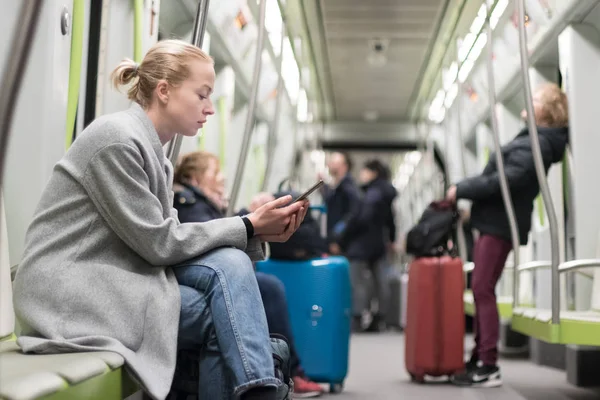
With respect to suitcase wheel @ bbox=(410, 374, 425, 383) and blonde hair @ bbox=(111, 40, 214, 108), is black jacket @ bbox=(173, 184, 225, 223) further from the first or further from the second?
suitcase wheel @ bbox=(410, 374, 425, 383)

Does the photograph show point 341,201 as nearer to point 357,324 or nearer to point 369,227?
point 369,227

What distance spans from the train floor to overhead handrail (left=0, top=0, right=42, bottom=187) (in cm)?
319

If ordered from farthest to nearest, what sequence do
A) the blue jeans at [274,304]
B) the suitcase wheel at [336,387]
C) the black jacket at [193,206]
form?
the suitcase wheel at [336,387]
the blue jeans at [274,304]
the black jacket at [193,206]

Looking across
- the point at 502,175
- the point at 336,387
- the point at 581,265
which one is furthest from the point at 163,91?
the point at 336,387

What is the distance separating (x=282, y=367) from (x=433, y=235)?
9.27 ft

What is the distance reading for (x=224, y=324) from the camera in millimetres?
1999

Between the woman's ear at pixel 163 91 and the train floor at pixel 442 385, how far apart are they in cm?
227

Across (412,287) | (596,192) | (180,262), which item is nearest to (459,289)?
(412,287)

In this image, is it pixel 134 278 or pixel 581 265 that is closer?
pixel 134 278

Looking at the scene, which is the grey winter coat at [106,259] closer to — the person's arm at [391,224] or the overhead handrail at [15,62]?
the overhead handrail at [15,62]

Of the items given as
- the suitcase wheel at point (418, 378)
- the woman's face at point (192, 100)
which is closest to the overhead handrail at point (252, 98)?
the woman's face at point (192, 100)

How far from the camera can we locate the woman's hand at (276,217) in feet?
7.26

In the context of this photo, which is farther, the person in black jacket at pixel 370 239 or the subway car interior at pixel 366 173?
the person in black jacket at pixel 370 239

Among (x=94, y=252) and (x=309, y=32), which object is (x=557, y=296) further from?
(x=309, y=32)
